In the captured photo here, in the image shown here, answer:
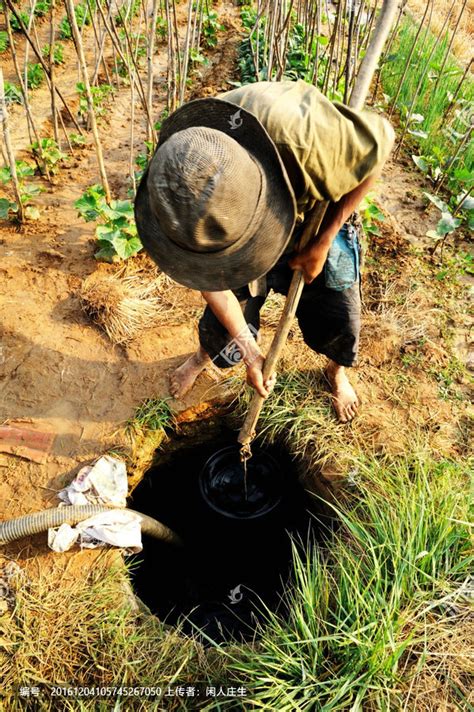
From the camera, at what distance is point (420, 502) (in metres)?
1.99

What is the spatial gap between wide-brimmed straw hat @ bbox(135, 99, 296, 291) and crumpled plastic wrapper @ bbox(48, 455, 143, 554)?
116 centimetres

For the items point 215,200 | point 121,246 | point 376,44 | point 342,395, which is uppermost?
point 376,44

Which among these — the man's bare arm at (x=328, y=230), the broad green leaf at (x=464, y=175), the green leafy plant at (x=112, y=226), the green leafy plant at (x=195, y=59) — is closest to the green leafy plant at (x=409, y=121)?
the broad green leaf at (x=464, y=175)

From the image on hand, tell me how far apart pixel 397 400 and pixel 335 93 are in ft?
8.04

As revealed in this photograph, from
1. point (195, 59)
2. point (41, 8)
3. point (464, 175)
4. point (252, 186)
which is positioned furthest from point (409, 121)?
point (41, 8)

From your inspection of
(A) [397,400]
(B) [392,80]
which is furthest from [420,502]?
(B) [392,80]

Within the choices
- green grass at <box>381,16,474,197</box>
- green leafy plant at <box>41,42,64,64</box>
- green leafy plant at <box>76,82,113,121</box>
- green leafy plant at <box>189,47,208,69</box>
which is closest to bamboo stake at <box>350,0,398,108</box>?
green grass at <box>381,16,474,197</box>

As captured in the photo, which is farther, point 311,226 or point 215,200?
point 311,226

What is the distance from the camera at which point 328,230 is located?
1678 mm

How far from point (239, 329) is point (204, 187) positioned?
77 cm

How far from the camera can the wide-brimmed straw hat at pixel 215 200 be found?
116cm

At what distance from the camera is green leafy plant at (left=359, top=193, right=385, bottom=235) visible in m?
3.16

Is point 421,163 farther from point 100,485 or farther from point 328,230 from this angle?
point 100,485

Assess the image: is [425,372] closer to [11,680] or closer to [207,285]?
[207,285]
